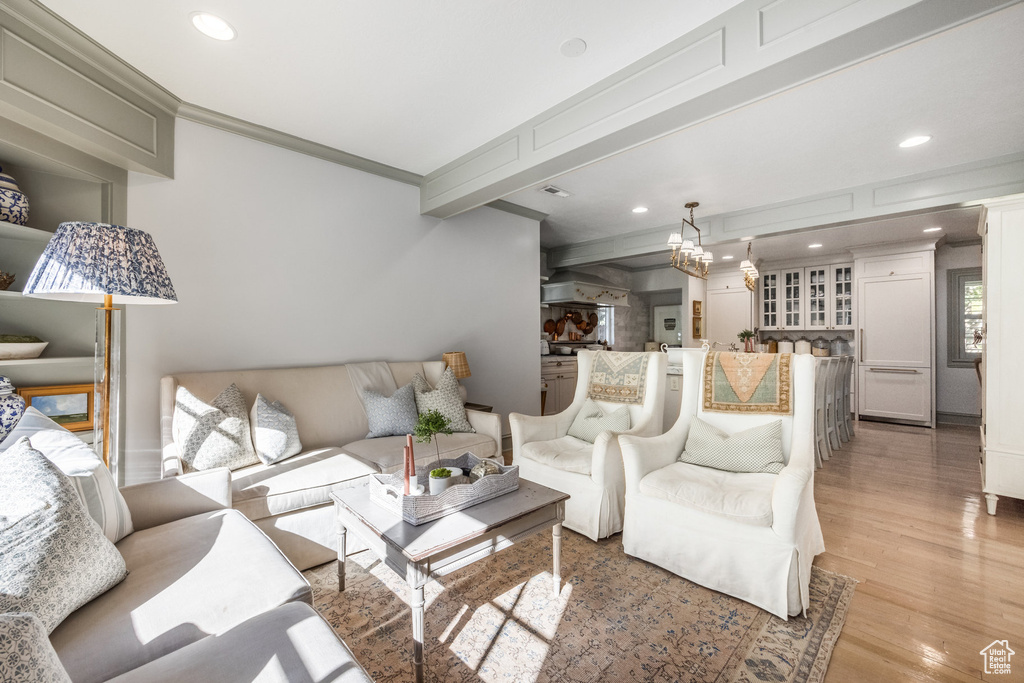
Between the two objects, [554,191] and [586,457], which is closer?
[586,457]

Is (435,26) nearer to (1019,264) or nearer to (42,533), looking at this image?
(42,533)

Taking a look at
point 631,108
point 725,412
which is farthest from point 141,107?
point 725,412

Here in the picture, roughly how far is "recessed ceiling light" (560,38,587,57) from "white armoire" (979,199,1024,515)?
289 cm

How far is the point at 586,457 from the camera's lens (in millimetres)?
2650

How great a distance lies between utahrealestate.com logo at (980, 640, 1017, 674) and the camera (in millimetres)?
1570

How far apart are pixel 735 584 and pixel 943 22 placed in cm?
233

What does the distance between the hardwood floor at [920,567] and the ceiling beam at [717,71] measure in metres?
2.29

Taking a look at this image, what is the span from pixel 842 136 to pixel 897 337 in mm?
4465

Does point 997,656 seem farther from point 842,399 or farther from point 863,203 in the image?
point 842,399

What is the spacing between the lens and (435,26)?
2.06 m

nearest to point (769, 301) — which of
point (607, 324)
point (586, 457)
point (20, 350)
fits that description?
point (607, 324)

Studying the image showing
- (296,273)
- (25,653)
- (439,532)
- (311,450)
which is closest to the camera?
(25,653)

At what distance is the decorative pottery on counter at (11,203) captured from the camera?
217 centimetres

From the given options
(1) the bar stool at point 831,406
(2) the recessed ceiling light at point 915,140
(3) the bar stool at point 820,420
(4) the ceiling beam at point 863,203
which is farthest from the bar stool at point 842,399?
(2) the recessed ceiling light at point 915,140
